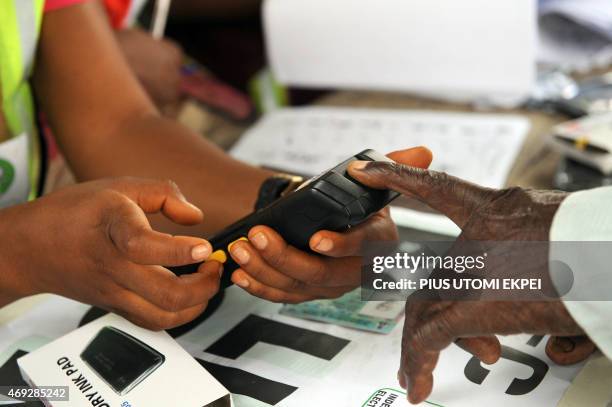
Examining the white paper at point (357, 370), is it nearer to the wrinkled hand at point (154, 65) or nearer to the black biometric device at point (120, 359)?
the black biometric device at point (120, 359)

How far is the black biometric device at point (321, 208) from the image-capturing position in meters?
0.47

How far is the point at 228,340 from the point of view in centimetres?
55

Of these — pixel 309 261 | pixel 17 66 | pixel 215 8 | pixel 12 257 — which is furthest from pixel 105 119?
pixel 215 8

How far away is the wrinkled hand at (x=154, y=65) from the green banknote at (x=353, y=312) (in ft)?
1.69

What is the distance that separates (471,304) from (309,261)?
5.1 inches

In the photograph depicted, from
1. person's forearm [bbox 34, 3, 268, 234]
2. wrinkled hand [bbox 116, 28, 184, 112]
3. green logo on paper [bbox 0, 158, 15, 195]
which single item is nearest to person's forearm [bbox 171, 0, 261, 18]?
wrinkled hand [bbox 116, 28, 184, 112]

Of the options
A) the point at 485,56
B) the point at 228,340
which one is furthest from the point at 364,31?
the point at 228,340

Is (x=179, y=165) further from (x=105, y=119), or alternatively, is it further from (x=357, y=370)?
(x=357, y=370)

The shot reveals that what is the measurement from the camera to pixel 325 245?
49 cm

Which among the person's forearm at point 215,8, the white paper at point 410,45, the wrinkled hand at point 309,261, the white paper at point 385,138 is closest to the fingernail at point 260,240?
the wrinkled hand at point 309,261

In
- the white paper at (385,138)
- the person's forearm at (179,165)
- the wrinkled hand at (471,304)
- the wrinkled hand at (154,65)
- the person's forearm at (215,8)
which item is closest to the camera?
the wrinkled hand at (471,304)

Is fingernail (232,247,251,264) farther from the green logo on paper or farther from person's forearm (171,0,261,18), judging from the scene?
person's forearm (171,0,261,18)

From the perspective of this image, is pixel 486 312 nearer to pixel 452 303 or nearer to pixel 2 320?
pixel 452 303

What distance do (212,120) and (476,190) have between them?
0.63 metres
